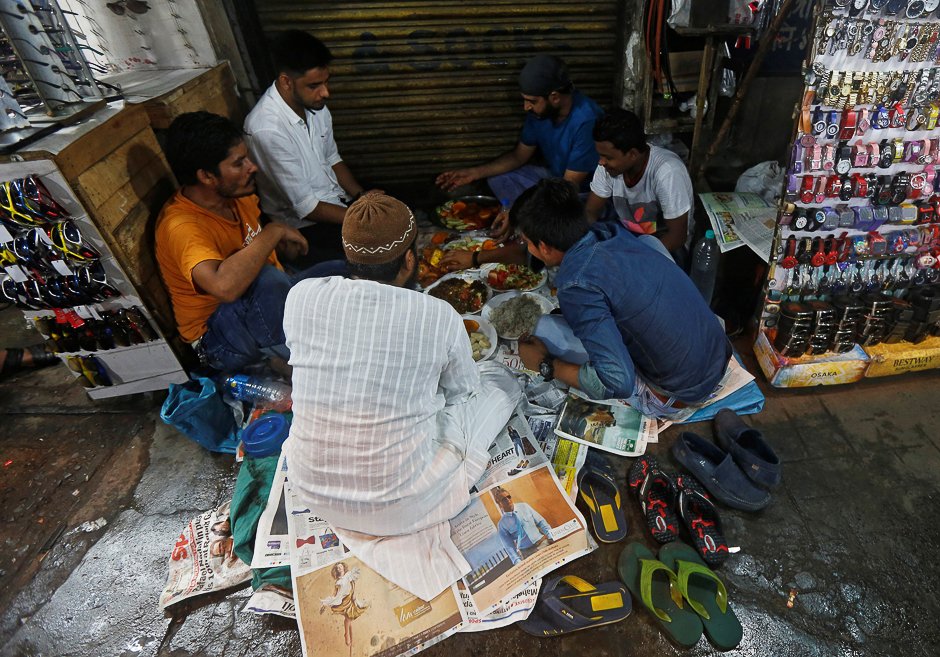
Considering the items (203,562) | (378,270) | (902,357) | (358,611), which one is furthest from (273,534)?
(902,357)

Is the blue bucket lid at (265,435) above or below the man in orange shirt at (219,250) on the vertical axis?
below

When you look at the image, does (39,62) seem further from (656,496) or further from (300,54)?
(656,496)

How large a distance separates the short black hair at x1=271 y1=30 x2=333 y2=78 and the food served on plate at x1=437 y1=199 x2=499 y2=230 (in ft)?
5.63

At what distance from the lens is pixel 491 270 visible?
3.81 m

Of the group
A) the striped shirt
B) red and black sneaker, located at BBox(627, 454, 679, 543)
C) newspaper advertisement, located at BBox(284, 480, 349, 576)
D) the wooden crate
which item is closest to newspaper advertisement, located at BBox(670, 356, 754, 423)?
red and black sneaker, located at BBox(627, 454, 679, 543)

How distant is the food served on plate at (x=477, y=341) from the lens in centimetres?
313

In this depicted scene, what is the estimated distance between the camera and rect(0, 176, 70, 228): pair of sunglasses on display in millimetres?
2342

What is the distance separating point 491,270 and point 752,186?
2.03 meters

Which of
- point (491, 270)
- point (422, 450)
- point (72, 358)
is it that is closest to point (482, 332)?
point (491, 270)

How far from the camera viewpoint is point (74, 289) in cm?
272

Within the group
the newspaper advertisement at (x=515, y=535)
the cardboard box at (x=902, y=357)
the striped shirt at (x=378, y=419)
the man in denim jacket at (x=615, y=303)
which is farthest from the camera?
the cardboard box at (x=902, y=357)

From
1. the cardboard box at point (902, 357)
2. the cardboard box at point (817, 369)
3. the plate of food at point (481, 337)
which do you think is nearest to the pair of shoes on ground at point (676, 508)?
the cardboard box at point (817, 369)

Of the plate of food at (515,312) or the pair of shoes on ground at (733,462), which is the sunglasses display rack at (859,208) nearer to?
the pair of shoes on ground at (733,462)

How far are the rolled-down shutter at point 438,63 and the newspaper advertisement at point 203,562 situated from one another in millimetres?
3504
